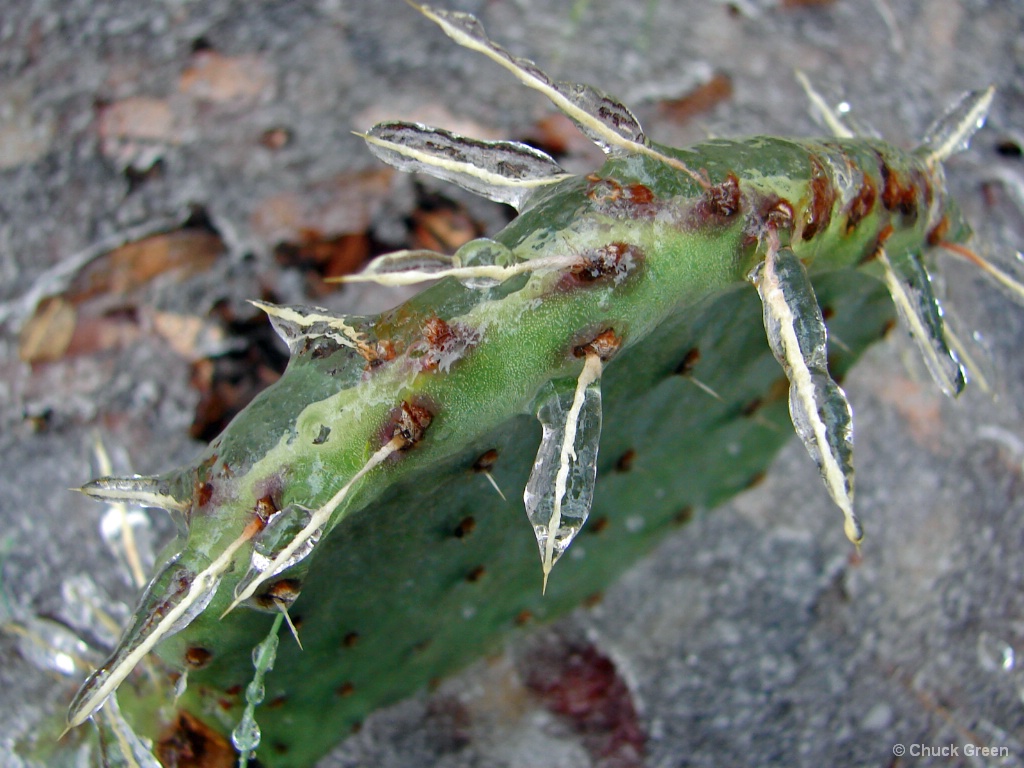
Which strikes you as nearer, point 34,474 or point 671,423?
point 671,423

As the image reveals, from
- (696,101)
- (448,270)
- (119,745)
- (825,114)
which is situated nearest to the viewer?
(448,270)

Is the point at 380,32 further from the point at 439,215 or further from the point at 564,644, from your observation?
the point at 564,644

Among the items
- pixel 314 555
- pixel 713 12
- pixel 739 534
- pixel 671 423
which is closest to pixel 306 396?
pixel 314 555

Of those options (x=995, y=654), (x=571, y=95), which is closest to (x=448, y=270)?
(x=571, y=95)

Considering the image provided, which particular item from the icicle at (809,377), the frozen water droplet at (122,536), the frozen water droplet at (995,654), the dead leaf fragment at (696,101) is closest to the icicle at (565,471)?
the icicle at (809,377)

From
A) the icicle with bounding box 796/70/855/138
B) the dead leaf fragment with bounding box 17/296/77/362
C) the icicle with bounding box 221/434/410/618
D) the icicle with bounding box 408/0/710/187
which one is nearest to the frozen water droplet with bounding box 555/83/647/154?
the icicle with bounding box 408/0/710/187

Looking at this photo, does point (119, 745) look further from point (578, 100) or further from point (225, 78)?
point (225, 78)

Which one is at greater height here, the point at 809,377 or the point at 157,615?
the point at 809,377
